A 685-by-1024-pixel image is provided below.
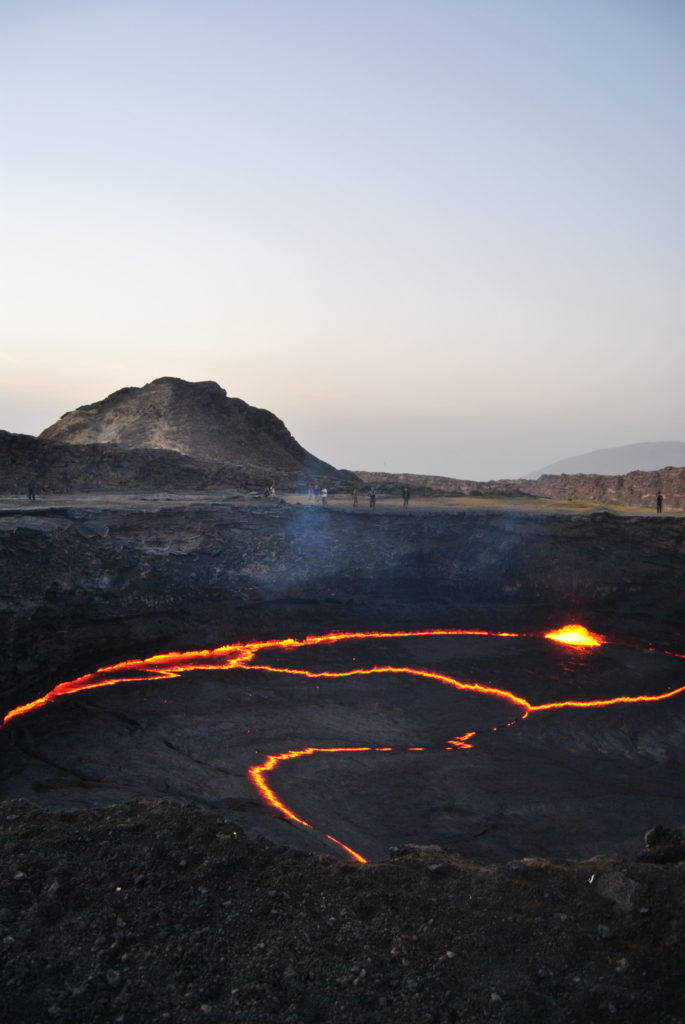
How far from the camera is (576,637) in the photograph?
899 inches

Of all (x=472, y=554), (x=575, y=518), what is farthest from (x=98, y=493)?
(x=575, y=518)

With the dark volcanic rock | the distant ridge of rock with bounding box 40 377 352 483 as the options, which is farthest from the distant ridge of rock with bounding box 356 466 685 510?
the dark volcanic rock

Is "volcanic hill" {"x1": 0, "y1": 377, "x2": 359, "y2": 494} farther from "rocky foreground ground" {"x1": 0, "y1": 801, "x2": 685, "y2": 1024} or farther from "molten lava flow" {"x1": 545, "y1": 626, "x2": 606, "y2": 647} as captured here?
"rocky foreground ground" {"x1": 0, "y1": 801, "x2": 685, "y2": 1024}

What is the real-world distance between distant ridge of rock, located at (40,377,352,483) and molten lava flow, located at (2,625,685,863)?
23.6m

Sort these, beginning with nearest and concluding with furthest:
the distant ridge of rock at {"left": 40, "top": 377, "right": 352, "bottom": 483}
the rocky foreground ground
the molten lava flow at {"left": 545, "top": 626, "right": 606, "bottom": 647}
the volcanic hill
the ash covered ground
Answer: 1. the rocky foreground ground
2. the ash covered ground
3. the molten lava flow at {"left": 545, "top": 626, "right": 606, "bottom": 647}
4. the volcanic hill
5. the distant ridge of rock at {"left": 40, "top": 377, "right": 352, "bottom": 483}


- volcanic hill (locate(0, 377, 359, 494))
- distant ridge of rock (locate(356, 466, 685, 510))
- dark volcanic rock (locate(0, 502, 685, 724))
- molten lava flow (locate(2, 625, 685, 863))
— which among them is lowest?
molten lava flow (locate(2, 625, 685, 863))

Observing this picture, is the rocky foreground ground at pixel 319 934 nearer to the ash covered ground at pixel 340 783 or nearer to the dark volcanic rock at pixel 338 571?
the ash covered ground at pixel 340 783

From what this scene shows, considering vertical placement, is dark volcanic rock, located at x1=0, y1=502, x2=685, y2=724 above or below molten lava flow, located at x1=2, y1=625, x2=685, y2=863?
above

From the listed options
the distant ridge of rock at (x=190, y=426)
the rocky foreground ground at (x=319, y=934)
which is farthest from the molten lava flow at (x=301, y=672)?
the distant ridge of rock at (x=190, y=426)

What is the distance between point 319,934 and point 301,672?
12301 millimetres

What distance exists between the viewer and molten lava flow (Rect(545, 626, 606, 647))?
73.2 ft

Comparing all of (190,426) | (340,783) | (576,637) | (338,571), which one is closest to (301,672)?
(338,571)

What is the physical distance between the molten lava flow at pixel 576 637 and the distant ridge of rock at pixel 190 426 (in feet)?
77.5

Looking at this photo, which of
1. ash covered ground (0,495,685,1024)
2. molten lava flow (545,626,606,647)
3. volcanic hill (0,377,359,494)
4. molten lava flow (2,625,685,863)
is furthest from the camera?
volcanic hill (0,377,359,494)
